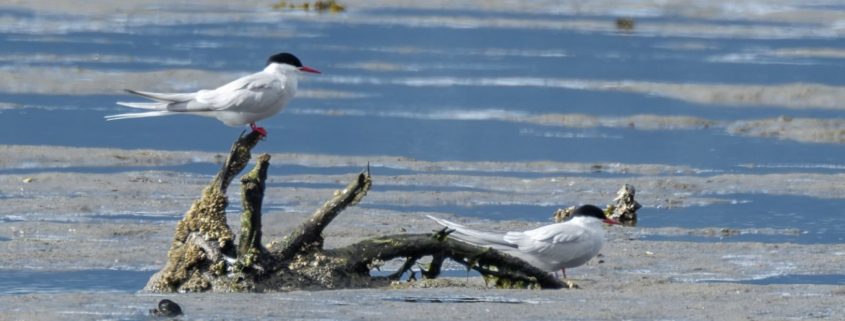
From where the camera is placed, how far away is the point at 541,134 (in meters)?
19.5

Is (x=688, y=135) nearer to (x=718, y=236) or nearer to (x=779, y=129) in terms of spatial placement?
(x=779, y=129)

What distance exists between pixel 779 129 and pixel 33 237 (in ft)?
32.7

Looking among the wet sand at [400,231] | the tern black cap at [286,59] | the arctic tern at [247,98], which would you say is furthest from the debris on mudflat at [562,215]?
the tern black cap at [286,59]

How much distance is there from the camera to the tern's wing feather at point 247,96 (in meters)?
11.0

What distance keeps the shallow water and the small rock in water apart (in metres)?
1.33

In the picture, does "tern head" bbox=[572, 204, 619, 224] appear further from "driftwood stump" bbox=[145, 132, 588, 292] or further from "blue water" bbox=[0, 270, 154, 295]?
"blue water" bbox=[0, 270, 154, 295]

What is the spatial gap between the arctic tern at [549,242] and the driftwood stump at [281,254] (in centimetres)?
43

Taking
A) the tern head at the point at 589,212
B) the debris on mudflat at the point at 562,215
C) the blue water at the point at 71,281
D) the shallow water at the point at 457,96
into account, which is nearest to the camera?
the blue water at the point at 71,281

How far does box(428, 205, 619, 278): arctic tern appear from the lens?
10.8 meters

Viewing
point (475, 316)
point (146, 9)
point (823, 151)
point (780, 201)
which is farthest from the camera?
point (146, 9)

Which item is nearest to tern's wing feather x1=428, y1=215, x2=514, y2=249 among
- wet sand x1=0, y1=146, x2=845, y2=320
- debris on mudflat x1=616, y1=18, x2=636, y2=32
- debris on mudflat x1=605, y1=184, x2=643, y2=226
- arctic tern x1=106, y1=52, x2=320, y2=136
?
wet sand x1=0, y1=146, x2=845, y2=320

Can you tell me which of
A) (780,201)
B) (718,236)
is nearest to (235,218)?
(718,236)

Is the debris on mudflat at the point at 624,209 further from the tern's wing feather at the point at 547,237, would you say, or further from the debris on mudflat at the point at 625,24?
the debris on mudflat at the point at 625,24

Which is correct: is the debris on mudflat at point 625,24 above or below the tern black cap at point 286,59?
above
